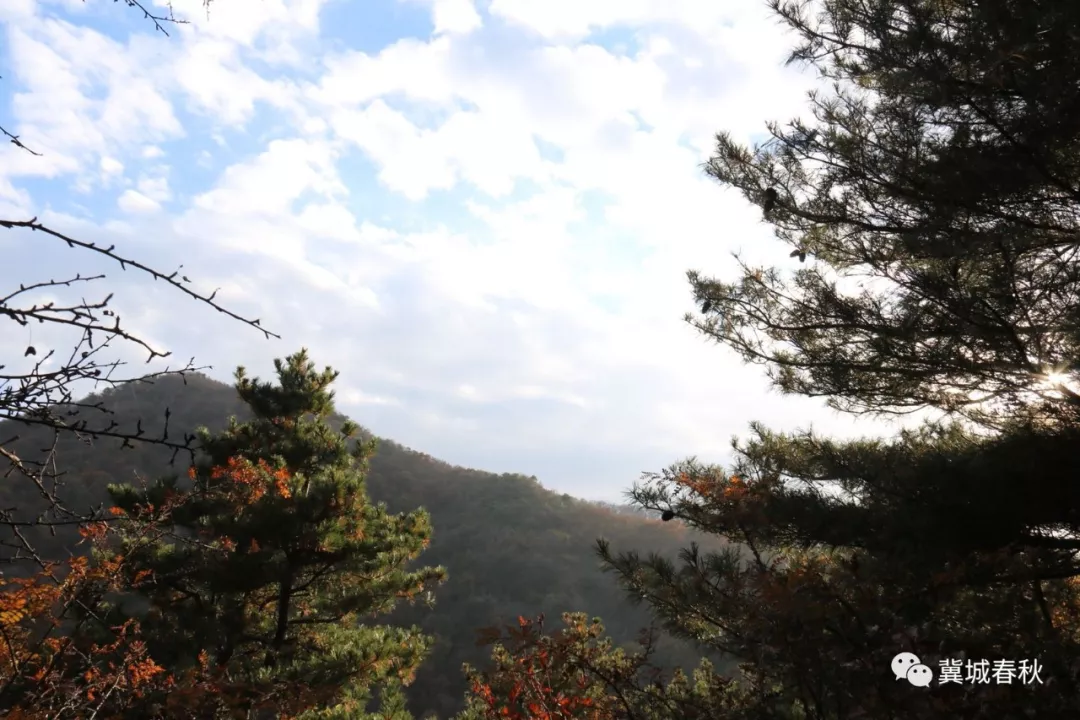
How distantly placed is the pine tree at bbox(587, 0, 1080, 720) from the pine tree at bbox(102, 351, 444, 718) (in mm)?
4023

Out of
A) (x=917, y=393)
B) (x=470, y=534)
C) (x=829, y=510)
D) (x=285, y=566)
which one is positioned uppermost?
(x=917, y=393)

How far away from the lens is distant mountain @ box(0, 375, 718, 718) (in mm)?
25469

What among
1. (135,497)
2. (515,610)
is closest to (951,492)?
(135,497)

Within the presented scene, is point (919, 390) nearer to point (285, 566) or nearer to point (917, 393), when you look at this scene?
point (917, 393)

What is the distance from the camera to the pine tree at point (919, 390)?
369 cm

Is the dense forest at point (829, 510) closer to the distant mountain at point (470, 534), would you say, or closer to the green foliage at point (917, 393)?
the green foliage at point (917, 393)

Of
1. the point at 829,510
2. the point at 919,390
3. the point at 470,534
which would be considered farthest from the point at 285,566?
the point at 470,534

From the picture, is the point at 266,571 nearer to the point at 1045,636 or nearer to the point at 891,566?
the point at 891,566

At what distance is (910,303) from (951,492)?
1.61m

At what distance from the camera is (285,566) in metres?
8.49

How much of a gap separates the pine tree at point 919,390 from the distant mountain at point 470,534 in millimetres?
15752

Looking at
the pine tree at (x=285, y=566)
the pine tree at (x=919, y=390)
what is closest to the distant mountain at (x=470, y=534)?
the pine tree at (x=285, y=566)

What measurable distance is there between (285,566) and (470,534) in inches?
1052

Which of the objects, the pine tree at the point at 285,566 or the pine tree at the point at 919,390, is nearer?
the pine tree at the point at 919,390
